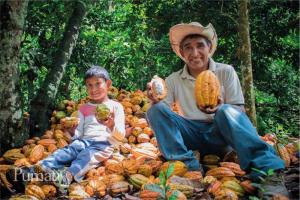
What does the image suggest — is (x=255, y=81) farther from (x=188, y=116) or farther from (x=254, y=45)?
(x=188, y=116)

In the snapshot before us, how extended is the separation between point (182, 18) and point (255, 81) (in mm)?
1529

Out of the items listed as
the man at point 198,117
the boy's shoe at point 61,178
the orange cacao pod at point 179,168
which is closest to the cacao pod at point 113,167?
the boy's shoe at point 61,178

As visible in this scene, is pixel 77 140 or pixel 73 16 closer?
pixel 77 140

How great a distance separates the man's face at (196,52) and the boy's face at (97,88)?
970mm

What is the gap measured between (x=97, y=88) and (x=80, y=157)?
0.70m

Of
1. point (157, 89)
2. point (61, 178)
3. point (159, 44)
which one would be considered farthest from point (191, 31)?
point (159, 44)

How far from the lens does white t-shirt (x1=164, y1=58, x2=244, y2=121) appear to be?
11.1ft

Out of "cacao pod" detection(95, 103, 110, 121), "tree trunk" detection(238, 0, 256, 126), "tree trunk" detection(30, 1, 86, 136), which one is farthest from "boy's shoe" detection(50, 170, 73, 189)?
"tree trunk" detection(238, 0, 256, 126)

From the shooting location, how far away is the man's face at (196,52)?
348cm

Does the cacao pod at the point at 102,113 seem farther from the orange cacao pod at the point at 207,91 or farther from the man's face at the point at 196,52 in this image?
the orange cacao pod at the point at 207,91

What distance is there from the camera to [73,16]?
19.1 feet

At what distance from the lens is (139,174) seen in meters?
3.32

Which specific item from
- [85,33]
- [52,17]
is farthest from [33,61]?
[85,33]

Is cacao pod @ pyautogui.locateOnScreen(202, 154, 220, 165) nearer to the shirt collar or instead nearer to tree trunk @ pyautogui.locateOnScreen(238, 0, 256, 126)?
the shirt collar
